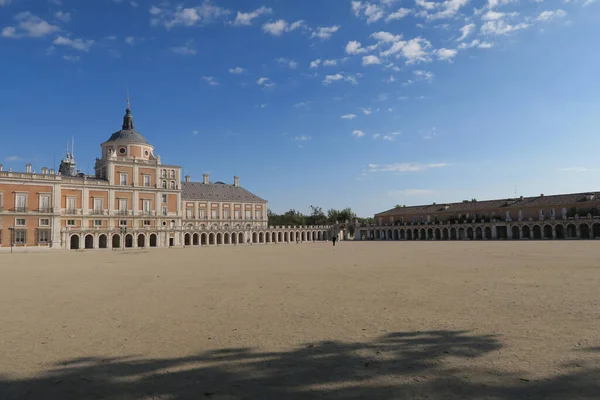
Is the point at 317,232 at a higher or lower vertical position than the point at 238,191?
lower

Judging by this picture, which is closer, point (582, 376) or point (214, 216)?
point (582, 376)

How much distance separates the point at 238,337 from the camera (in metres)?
6.92

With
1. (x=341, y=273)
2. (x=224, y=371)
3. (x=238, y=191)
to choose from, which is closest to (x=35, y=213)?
(x=238, y=191)

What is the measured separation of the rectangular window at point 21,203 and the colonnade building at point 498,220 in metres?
66.8

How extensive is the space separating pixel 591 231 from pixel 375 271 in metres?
61.5

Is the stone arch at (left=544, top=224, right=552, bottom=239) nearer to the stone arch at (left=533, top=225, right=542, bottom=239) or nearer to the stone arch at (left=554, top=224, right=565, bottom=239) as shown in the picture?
the stone arch at (left=533, top=225, right=542, bottom=239)

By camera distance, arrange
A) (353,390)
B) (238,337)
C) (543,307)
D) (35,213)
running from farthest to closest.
A: 1. (35,213)
2. (543,307)
3. (238,337)
4. (353,390)

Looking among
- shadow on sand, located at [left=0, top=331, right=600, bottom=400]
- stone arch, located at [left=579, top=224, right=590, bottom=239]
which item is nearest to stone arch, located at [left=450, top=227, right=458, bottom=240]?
stone arch, located at [left=579, top=224, right=590, bottom=239]

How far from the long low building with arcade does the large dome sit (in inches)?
6.2

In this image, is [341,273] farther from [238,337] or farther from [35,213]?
[35,213]

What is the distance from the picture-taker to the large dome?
64875mm

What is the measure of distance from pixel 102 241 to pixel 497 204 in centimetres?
7018

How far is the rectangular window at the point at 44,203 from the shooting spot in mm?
52247

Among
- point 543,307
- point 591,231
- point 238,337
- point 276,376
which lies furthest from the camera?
point 591,231
